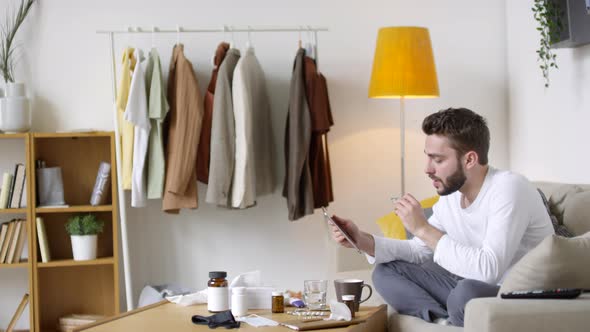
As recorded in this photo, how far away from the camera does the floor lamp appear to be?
432 cm

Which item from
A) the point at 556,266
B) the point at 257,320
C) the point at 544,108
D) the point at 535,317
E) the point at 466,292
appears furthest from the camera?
the point at 544,108

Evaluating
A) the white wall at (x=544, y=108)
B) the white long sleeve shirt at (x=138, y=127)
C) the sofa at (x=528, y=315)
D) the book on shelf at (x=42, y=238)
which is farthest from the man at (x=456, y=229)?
the book on shelf at (x=42, y=238)

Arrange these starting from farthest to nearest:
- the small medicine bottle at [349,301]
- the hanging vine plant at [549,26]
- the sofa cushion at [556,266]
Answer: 1. the hanging vine plant at [549,26]
2. the small medicine bottle at [349,301]
3. the sofa cushion at [556,266]

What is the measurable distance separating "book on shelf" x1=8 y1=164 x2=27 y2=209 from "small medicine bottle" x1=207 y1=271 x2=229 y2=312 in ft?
6.99

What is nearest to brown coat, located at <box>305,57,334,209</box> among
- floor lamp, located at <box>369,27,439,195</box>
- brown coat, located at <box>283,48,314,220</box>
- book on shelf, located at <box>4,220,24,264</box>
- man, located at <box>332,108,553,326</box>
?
brown coat, located at <box>283,48,314,220</box>

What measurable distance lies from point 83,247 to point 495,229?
258cm

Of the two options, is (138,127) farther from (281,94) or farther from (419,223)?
(419,223)

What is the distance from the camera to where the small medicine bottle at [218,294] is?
9.01 ft

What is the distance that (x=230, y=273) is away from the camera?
4805 mm

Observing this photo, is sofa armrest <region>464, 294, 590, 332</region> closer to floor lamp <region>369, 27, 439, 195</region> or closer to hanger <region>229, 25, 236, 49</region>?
floor lamp <region>369, 27, 439, 195</region>

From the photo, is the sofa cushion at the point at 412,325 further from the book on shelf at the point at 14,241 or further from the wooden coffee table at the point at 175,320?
the book on shelf at the point at 14,241

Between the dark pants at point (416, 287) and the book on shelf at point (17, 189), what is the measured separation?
2339 mm

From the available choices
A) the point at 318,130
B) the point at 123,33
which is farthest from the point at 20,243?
the point at 318,130

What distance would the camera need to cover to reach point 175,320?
2.61 metres
